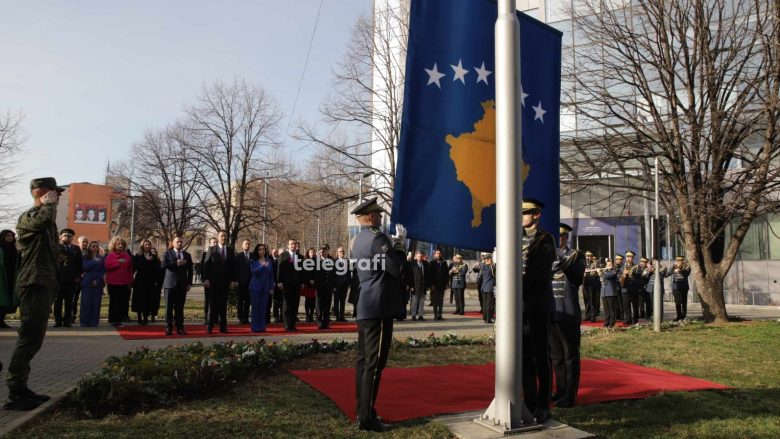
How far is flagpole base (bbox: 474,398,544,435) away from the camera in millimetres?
4539

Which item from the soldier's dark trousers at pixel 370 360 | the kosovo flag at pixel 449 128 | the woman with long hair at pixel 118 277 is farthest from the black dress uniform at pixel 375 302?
the woman with long hair at pixel 118 277

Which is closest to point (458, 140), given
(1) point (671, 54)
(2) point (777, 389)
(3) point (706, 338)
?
(2) point (777, 389)

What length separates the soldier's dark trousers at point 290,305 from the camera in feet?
42.1

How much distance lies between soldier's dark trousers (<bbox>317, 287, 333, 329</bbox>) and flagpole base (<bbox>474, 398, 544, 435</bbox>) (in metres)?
8.92

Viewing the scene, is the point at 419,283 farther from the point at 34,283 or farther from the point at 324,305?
the point at 34,283

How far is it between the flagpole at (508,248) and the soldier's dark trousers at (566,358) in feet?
4.62

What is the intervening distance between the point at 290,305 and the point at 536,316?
342 inches

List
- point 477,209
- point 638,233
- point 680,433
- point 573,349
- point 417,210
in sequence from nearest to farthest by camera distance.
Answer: point 680,433 → point 417,210 → point 477,209 → point 573,349 → point 638,233

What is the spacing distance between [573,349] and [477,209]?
6.38 ft

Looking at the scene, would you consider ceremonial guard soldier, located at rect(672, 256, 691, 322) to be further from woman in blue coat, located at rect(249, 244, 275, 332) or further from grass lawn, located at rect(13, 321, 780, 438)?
woman in blue coat, located at rect(249, 244, 275, 332)

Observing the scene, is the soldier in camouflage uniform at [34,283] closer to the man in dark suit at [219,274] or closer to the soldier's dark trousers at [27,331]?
the soldier's dark trousers at [27,331]

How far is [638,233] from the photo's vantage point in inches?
1186

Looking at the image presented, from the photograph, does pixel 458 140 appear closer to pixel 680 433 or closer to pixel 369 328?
pixel 369 328

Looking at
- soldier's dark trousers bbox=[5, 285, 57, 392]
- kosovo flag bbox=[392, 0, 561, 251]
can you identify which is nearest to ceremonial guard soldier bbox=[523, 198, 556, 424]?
kosovo flag bbox=[392, 0, 561, 251]
